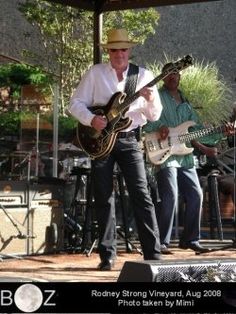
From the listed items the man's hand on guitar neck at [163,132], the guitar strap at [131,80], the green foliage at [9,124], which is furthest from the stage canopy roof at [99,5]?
the green foliage at [9,124]

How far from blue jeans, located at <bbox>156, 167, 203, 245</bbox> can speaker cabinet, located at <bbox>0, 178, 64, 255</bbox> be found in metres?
1.09

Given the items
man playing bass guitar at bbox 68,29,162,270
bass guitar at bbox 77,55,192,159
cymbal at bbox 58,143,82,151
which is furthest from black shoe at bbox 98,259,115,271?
cymbal at bbox 58,143,82,151

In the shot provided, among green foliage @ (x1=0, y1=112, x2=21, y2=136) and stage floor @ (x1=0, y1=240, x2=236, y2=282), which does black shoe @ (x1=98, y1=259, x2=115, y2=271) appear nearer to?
stage floor @ (x1=0, y1=240, x2=236, y2=282)

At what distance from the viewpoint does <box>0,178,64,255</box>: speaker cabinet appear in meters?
7.84

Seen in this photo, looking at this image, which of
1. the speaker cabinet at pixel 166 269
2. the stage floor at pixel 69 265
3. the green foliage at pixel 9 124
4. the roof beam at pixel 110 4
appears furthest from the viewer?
the green foliage at pixel 9 124

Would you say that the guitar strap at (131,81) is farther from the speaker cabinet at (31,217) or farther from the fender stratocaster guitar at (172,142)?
the speaker cabinet at (31,217)

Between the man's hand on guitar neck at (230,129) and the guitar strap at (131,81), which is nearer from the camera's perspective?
the guitar strap at (131,81)

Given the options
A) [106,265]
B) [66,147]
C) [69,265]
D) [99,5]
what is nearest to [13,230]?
[69,265]

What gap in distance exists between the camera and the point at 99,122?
252 inches

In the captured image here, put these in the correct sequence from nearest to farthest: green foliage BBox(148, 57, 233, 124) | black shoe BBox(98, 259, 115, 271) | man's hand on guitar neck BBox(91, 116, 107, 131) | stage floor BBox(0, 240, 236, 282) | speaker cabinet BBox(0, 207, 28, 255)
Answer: stage floor BBox(0, 240, 236, 282), man's hand on guitar neck BBox(91, 116, 107, 131), black shoe BBox(98, 259, 115, 271), speaker cabinet BBox(0, 207, 28, 255), green foliage BBox(148, 57, 233, 124)

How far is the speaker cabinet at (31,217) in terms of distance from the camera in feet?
25.7

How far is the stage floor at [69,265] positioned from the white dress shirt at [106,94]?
127cm

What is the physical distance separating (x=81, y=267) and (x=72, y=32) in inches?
439

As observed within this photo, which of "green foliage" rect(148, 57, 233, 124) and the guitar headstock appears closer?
the guitar headstock
